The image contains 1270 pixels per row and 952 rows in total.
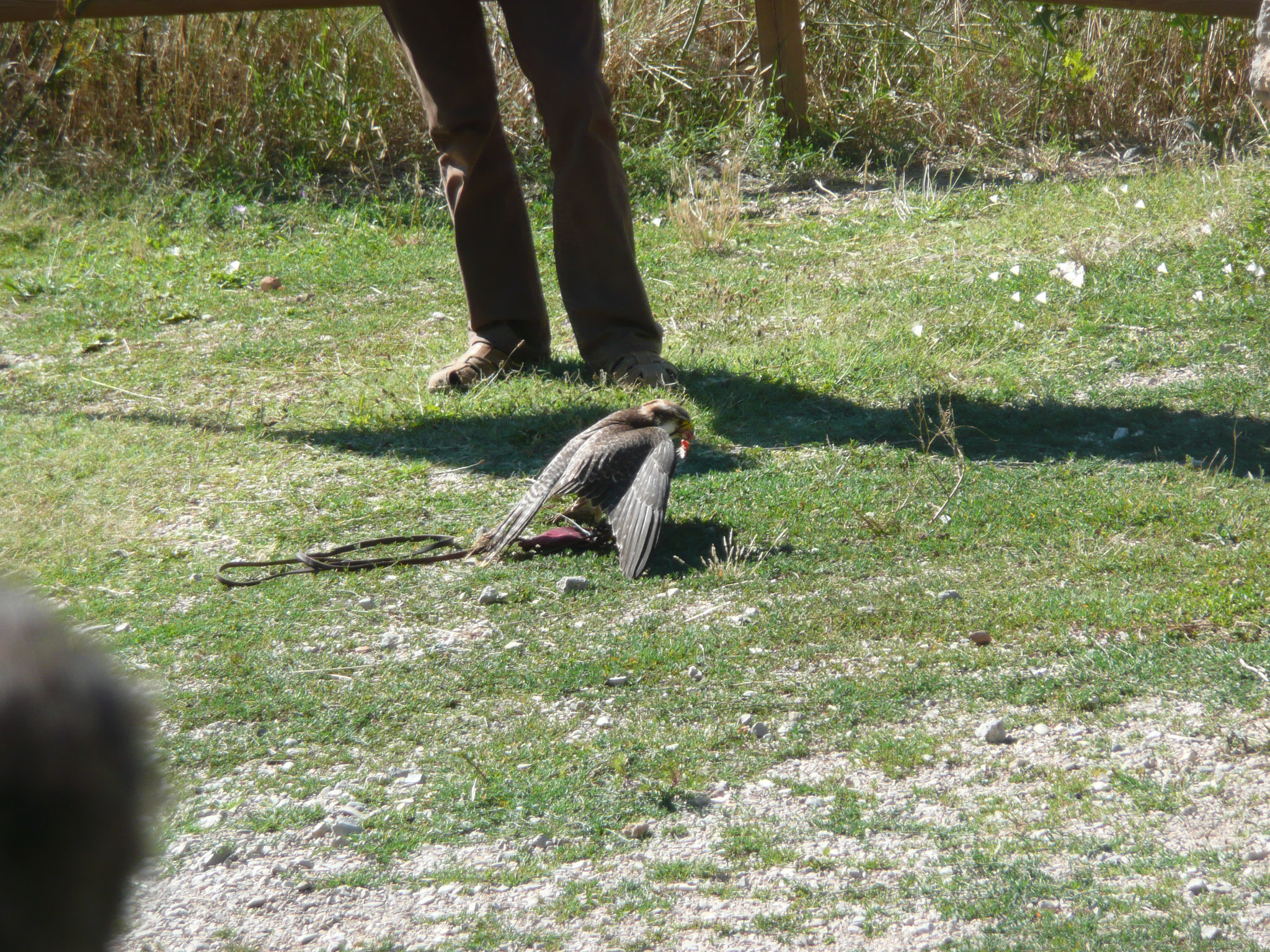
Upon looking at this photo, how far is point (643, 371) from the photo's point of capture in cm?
475

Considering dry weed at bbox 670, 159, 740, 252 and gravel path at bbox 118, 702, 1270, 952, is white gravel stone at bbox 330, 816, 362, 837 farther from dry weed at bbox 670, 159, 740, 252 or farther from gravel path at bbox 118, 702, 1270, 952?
dry weed at bbox 670, 159, 740, 252

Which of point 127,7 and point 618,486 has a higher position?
point 127,7

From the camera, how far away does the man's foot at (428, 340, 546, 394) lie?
4.95 meters

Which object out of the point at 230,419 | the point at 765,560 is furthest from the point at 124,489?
the point at 765,560

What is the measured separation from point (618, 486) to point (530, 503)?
288 millimetres

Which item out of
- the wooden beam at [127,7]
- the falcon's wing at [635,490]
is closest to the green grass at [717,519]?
the falcon's wing at [635,490]

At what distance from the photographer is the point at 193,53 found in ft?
26.1

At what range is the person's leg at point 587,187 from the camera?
4.46 metres

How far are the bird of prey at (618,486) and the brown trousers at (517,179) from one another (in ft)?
4.01

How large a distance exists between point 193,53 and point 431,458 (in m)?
5.16

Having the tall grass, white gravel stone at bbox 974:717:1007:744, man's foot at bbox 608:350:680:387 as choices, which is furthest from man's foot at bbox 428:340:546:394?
the tall grass

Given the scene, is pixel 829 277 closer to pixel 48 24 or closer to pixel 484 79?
pixel 484 79

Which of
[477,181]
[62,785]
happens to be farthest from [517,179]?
[62,785]

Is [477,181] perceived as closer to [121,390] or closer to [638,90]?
[121,390]
